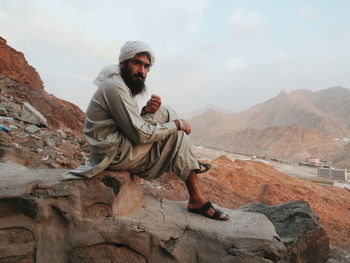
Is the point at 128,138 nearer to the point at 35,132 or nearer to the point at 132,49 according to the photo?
the point at 132,49

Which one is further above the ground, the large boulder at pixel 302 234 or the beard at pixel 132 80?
the beard at pixel 132 80

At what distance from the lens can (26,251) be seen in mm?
2297

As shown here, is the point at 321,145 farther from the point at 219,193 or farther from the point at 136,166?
the point at 136,166

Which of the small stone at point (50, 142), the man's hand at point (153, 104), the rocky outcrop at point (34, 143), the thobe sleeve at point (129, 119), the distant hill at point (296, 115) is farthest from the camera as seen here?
the distant hill at point (296, 115)

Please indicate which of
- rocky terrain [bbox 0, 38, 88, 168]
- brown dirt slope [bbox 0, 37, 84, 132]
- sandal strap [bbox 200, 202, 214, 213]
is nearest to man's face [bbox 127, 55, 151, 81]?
sandal strap [bbox 200, 202, 214, 213]

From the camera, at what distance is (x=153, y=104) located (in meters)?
2.49

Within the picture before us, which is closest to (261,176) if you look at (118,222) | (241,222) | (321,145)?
(241,222)

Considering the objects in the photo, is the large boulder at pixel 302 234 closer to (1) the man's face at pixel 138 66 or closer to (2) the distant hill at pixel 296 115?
(1) the man's face at pixel 138 66

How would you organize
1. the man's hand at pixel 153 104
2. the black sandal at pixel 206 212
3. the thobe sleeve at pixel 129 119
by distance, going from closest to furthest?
1. the thobe sleeve at pixel 129 119
2. the man's hand at pixel 153 104
3. the black sandal at pixel 206 212

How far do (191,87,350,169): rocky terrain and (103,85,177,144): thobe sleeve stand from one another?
2816cm

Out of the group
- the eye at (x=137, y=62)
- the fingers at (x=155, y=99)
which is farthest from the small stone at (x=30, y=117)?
the fingers at (x=155, y=99)

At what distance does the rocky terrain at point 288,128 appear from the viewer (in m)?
32.5

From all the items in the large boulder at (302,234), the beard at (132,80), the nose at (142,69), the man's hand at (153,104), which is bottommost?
the large boulder at (302,234)

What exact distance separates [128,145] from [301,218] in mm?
2428
